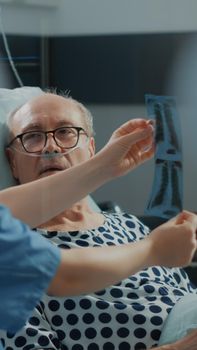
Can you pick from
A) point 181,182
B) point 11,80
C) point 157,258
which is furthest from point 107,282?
point 11,80

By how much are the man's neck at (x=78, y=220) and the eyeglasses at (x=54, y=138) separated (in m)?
0.08

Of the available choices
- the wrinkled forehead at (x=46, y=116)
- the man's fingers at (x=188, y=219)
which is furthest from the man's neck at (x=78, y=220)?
the man's fingers at (x=188, y=219)

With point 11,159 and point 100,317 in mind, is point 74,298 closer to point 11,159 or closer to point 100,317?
point 100,317

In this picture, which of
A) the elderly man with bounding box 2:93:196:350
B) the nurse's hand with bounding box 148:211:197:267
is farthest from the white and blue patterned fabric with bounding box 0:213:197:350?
the nurse's hand with bounding box 148:211:197:267

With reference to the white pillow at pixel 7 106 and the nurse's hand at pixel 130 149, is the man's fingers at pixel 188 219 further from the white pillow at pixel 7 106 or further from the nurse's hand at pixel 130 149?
the white pillow at pixel 7 106

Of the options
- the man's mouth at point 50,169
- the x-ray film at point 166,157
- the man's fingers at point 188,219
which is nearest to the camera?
the man's fingers at point 188,219

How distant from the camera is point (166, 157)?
78 cm

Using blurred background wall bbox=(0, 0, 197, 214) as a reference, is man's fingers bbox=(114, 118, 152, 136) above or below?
below

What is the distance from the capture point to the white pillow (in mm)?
867

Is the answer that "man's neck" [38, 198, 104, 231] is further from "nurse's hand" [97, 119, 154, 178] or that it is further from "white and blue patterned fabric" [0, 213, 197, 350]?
"nurse's hand" [97, 119, 154, 178]

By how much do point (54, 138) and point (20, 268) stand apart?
1.13 feet

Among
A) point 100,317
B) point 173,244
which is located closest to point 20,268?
point 173,244

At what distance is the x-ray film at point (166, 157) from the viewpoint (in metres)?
0.77

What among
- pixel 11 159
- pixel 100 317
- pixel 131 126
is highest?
pixel 131 126
